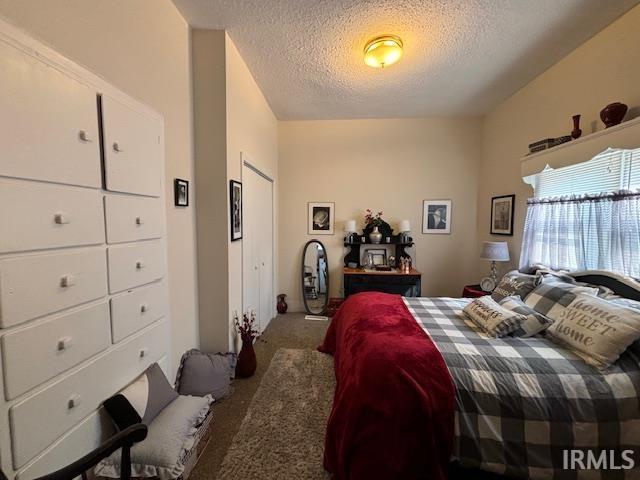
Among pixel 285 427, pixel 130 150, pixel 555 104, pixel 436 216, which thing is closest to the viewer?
pixel 130 150

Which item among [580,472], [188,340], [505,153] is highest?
[505,153]

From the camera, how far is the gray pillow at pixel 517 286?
218 cm

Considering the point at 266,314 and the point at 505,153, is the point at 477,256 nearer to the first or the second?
the point at 505,153

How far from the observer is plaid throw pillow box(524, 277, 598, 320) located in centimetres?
180

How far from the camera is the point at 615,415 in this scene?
3.93 feet

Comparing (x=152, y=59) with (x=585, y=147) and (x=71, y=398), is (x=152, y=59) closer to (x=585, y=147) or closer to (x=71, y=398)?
(x=71, y=398)

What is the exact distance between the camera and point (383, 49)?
83.6 inches

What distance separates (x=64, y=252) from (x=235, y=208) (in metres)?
1.37

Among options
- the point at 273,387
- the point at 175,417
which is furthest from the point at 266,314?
the point at 175,417

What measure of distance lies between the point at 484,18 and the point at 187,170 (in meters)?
2.50

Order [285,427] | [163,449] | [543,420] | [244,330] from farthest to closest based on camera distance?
[244,330]
[285,427]
[163,449]
[543,420]

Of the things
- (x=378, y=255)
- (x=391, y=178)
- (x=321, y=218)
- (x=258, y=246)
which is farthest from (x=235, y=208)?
(x=391, y=178)

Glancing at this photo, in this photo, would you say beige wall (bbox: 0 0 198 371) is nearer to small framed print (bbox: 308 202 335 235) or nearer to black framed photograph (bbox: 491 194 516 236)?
small framed print (bbox: 308 202 335 235)

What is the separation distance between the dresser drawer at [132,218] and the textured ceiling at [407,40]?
58.4 inches
